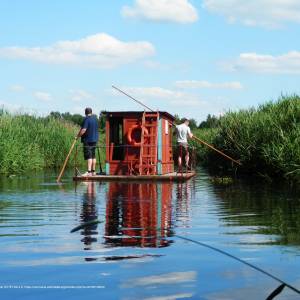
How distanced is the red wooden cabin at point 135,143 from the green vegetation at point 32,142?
4.51m

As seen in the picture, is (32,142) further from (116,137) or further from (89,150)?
(89,150)

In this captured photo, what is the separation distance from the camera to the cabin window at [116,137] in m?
23.1

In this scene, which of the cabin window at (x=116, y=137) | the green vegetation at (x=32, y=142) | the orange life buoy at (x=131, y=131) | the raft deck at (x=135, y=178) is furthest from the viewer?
the green vegetation at (x=32, y=142)

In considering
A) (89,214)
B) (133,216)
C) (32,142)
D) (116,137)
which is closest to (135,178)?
(116,137)

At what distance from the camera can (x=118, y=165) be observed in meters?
22.6

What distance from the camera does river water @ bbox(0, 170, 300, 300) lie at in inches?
216

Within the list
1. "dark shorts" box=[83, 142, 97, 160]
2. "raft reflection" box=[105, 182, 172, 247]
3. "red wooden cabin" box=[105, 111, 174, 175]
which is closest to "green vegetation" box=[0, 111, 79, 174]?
"red wooden cabin" box=[105, 111, 174, 175]

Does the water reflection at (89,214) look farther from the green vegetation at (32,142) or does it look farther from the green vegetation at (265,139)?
the green vegetation at (32,142)

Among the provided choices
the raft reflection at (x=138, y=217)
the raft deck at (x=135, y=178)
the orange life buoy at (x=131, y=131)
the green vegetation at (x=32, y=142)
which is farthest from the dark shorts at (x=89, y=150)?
the green vegetation at (x=32, y=142)

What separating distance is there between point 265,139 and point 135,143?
4.32 meters

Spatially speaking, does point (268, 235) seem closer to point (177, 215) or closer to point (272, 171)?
point (177, 215)

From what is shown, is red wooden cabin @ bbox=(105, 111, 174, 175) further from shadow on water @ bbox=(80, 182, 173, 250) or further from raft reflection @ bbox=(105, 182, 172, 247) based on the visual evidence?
raft reflection @ bbox=(105, 182, 172, 247)

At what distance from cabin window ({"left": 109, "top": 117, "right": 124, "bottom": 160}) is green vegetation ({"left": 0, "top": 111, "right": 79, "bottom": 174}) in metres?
4.37

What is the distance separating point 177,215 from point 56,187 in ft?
25.6
